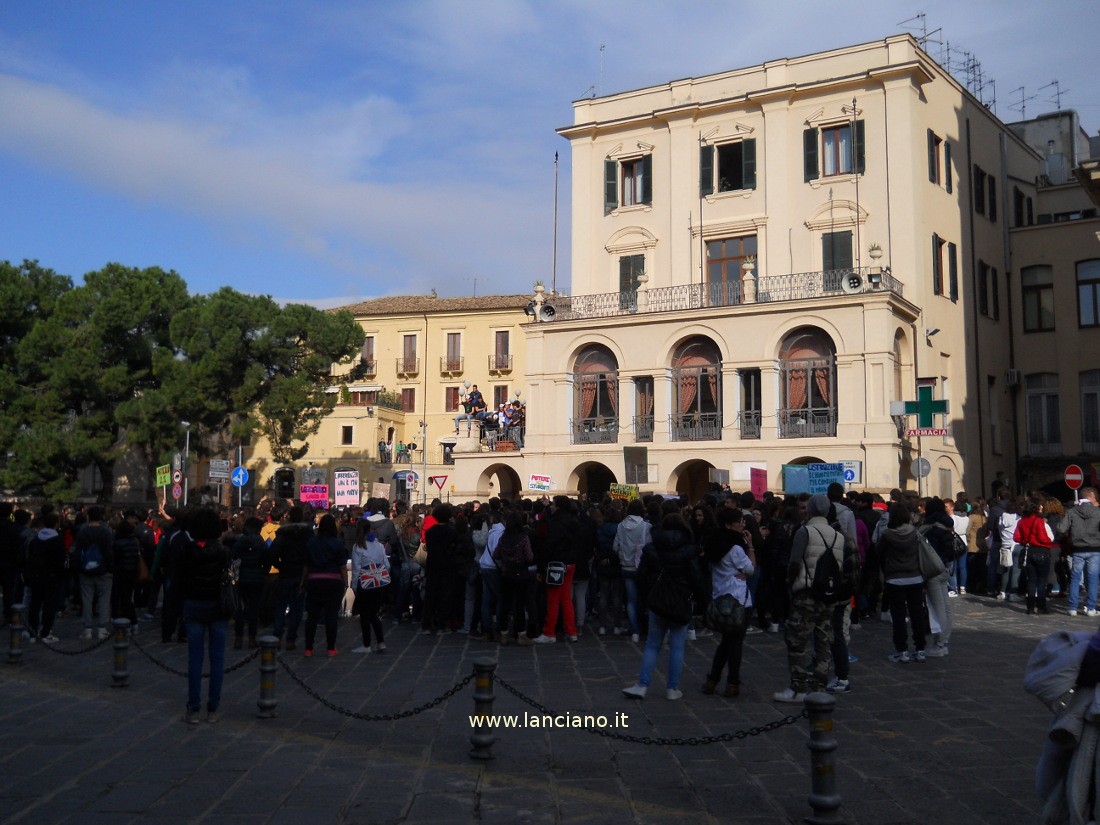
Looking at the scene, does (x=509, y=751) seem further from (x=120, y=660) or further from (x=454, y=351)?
(x=454, y=351)

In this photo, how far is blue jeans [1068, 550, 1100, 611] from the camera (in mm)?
14852

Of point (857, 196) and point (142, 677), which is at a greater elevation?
point (857, 196)

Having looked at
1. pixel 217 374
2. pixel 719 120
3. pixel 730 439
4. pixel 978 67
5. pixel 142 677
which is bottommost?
pixel 142 677

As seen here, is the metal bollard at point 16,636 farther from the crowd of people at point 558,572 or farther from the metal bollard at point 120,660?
the metal bollard at point 120,660

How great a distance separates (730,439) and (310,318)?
21925 millimetres

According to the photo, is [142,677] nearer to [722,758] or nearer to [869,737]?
[722,758]

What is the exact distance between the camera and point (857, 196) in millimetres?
32188

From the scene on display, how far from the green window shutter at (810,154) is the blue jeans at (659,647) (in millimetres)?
26200

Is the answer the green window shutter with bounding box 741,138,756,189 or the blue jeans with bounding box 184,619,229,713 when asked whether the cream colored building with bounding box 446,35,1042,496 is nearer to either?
the green window shutter with bounding box 741,138,756,189

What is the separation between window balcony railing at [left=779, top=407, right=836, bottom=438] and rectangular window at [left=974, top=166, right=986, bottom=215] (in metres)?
11.4

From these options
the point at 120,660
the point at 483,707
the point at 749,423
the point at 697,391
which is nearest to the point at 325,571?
the point at 120,660

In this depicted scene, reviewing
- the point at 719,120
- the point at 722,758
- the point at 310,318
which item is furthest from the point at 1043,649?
the point at 310,318

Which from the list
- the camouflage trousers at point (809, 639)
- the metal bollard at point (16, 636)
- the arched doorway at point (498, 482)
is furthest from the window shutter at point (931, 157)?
the metal bollard at point (16, 636)

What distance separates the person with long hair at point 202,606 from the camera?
891 centimetres
